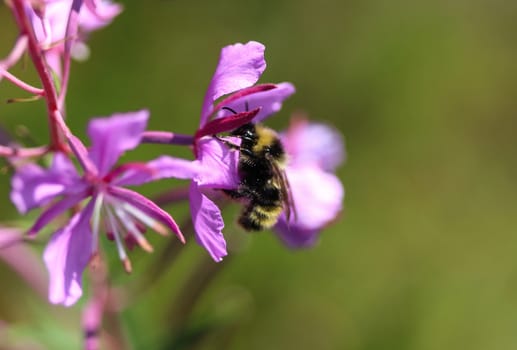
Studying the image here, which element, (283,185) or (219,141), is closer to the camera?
(219,141)

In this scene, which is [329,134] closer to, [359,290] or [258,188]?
[258,188]

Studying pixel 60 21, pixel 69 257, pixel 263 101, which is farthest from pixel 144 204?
pixel 60 21

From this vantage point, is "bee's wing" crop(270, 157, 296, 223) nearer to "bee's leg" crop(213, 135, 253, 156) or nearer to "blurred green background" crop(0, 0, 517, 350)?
"bee's leg" crop(213, 135, 253, 156)

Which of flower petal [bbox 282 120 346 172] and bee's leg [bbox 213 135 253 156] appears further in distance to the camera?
flower petal [bbox 282 120 346 172]

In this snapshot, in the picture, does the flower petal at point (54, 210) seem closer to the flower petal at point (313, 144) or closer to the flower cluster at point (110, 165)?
the flower cluster at point (110, 165)

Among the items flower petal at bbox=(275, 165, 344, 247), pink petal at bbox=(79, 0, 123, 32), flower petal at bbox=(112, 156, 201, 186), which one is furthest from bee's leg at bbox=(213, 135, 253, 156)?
pink petal at bbox=(79, 0, 123, 32)

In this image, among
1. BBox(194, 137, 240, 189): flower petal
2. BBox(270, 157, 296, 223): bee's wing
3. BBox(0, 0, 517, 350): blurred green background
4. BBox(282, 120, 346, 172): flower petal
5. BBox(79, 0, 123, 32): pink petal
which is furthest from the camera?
BBox(0, 0, 517, 350): blurred green background

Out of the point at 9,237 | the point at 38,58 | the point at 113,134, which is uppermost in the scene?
the point at 38,58

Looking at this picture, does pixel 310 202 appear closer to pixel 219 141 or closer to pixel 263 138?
pixel 263 138
